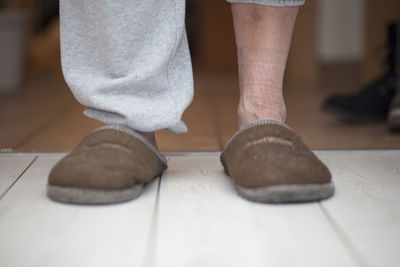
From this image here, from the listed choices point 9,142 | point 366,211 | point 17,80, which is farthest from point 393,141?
point 17,80

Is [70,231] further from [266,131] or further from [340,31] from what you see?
[340,31]

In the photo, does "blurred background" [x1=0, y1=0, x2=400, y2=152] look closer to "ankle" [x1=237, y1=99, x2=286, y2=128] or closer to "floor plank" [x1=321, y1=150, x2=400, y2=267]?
"floor plank" [x1=321, y1=150, x2=400, y2=267]

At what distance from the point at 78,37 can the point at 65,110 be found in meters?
0.90

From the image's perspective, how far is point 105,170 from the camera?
2.26 feet

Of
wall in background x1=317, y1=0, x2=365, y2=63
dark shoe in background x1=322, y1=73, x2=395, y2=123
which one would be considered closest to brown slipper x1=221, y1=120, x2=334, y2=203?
dark shoe in background x1=322, y1=73, x2=395, y2=123

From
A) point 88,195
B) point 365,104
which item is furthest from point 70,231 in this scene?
point 365,104

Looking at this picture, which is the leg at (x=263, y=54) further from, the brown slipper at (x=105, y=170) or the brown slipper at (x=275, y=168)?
the brown slipper at (x=105, y=170)

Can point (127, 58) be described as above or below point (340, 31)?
above

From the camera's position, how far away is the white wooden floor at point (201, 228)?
1.73 feet

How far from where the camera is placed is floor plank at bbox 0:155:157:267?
0.53 meters

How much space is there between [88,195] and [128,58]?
209 millimetres

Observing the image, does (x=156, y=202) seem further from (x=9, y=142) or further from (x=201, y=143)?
(x=9, y=142)

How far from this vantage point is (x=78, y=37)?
776 millimetres

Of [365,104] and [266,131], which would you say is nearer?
[266,131]
